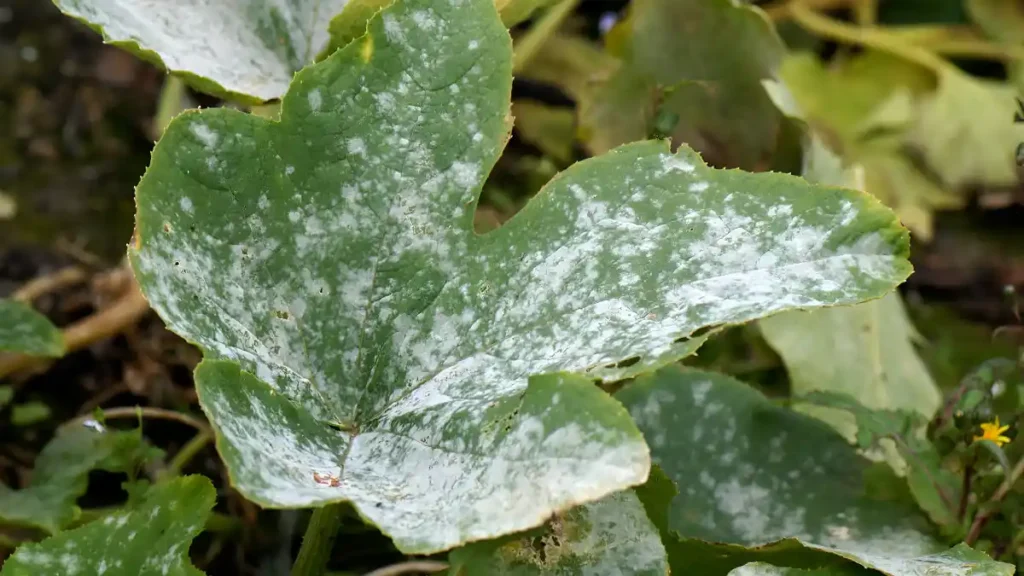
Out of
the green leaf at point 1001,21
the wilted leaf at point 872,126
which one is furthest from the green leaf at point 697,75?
the green leaf at point 1001,21

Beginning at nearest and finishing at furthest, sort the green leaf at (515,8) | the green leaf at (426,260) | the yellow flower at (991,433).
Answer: the green leaf at (426,260) < the yellow flower at (991,433) < the green leaf at (515,8)

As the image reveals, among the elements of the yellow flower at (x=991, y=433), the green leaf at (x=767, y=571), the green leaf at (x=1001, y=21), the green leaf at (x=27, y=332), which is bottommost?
the green leaf at (x=1001, y=21)

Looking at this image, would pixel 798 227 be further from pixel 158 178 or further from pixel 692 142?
pixel 692 142

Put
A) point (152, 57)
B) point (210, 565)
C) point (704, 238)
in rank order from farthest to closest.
Answer: point (210, 565)
point (152, 57)
point (704, 238)

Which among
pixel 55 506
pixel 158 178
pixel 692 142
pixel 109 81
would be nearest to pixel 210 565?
pixel 55 506

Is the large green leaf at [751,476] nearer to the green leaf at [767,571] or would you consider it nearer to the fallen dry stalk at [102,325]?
the green leaf at [767,571]

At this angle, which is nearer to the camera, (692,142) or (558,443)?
(558,443)

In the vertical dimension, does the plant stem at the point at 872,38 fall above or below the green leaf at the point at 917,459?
below

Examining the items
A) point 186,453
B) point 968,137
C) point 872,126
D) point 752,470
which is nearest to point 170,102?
point 186,453
